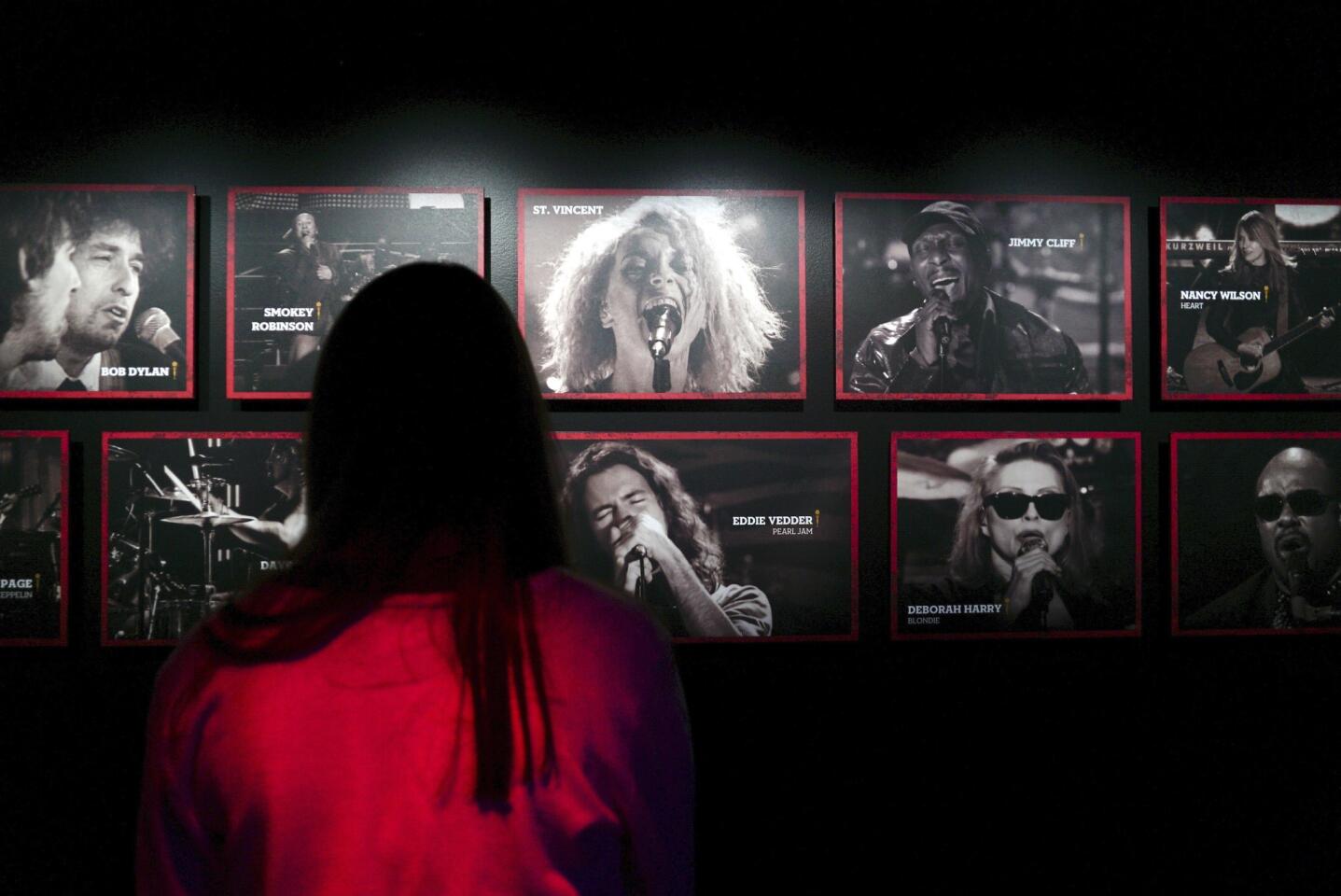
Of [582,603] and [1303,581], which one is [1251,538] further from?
[582,603]

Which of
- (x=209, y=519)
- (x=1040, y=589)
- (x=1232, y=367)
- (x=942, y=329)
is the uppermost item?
(x=942, y=329)

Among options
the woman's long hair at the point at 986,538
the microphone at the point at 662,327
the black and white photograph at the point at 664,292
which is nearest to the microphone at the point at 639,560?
the black and white photograph at the point at 664,292

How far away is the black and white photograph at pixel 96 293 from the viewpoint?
215 centimetres

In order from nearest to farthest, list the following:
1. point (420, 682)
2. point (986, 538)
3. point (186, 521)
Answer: point (420, 682) < point (186, 521) < point (986, 538)

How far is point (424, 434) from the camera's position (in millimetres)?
845

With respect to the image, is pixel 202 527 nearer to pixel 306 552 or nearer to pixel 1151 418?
pixel 306 552

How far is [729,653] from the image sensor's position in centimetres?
227

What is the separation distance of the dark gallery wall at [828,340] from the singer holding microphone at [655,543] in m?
0.11

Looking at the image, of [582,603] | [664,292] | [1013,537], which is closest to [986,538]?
[1013,537]

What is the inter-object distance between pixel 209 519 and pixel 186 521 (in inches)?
2.5

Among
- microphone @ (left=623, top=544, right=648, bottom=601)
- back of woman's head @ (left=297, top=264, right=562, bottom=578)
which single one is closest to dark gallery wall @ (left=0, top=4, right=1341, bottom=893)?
microphone @ (left=623, top=544, right=648, bottom=601)

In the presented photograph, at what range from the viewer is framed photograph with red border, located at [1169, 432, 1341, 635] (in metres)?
2.30

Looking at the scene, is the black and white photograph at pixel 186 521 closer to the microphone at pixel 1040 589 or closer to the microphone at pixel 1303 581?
the microphone at pixel 1040 589

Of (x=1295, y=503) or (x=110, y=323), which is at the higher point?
(x=110, y=323)
